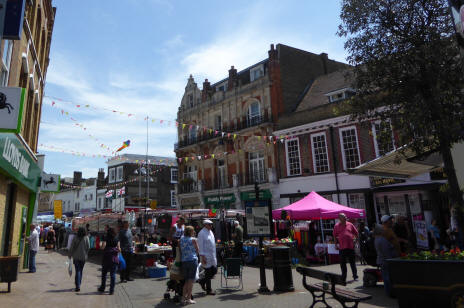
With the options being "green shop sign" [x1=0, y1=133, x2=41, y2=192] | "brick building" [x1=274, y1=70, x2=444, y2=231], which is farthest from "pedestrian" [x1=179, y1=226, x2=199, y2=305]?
"brick building" [x1=274, y1=70, x2=444, y2=231]

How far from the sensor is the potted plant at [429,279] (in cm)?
505

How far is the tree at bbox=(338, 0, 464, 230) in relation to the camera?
6293mm

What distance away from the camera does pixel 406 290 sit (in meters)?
5.55

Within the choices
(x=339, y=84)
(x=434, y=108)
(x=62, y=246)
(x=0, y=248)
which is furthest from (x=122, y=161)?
(x=434, y=108)

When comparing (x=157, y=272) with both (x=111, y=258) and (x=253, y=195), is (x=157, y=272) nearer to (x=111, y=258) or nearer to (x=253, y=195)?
(x=111, y=258)

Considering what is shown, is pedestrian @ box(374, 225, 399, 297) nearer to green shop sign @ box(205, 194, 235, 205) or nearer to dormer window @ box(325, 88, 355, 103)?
dormer window @ box(325, 88, 355, 103)

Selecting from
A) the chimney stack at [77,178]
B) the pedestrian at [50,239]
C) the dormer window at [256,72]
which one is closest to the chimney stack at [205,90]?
the dormer window at [256,72]

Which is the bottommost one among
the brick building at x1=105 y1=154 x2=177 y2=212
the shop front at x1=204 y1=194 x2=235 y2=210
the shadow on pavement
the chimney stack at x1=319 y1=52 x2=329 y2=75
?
the shadow on pavement

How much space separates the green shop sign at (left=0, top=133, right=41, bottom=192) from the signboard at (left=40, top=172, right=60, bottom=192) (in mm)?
2271

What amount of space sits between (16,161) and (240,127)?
2011 centimetres

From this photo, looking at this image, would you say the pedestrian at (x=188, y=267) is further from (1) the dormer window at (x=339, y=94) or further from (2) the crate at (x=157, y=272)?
(1) the dormer window at (x=339, y=94)

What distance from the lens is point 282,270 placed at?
8.22 m

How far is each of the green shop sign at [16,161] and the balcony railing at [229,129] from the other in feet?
53.7

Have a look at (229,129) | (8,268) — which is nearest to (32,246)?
(8,268)
